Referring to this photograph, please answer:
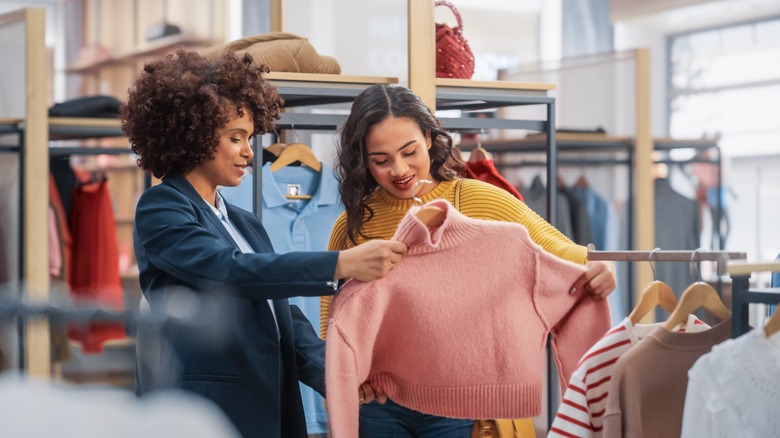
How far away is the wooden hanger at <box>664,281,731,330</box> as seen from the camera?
179 centimetres

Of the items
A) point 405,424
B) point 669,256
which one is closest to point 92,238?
point 405,424

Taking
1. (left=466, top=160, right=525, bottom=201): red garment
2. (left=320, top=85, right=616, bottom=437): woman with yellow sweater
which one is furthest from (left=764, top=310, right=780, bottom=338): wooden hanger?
(left=466, top=160, right=525, bottom=201): red garment

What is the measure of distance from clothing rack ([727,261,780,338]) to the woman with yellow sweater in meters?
0.37

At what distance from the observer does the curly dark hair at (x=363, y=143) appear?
2.06m

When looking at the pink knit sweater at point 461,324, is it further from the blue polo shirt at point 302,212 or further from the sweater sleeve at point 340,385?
the blue polo shirt at point 302,212

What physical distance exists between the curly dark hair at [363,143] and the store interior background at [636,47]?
334 centimetres

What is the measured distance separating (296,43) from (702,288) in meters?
1.45

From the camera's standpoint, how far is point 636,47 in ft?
24.6

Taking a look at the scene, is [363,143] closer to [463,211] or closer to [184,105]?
[463,211]

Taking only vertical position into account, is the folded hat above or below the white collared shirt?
above

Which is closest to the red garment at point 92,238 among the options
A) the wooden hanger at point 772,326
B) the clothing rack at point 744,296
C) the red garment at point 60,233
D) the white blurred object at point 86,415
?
the red garment at point 60,233

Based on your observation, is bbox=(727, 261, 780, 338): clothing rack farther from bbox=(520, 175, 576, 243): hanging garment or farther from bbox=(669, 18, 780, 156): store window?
bbox=(669, 18, 780, 156): store window

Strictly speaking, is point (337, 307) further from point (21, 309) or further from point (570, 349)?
point (21, 309)

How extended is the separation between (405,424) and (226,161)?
63 centimetres
